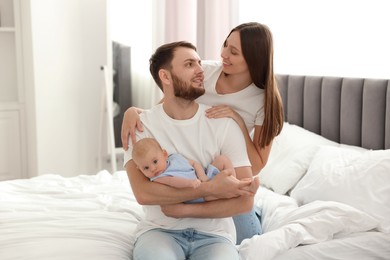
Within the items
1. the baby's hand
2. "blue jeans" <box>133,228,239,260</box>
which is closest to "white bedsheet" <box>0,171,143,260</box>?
"blue jeans" <box>133,228,239,260</box>

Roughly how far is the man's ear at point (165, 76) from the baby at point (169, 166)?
23 centimetres

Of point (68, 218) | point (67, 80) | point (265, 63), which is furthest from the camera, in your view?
point (67, 80)

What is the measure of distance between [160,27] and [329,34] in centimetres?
146

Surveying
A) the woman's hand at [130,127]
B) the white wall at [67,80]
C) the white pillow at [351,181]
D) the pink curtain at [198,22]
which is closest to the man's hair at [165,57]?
the woman's hand at [130,127]

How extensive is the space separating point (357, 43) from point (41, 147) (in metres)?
2.42

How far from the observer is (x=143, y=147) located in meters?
1.76

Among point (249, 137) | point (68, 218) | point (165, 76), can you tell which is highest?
point (165, 76)

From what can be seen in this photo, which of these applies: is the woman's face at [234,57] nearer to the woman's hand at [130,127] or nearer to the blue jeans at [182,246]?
the woman's hand at [130,127]

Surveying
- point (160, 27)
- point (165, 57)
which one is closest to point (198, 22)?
point (160, 27)

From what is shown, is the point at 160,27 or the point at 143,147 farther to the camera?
the point at 160,27

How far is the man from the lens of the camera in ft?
5.71

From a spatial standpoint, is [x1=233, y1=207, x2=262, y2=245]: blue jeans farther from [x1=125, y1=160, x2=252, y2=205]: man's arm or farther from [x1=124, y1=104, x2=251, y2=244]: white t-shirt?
[x1=125, y1=160, x2=252, y2=205]: man's arm

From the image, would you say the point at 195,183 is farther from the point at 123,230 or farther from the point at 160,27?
the point at 160,27

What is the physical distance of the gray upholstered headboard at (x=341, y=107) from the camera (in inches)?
101
